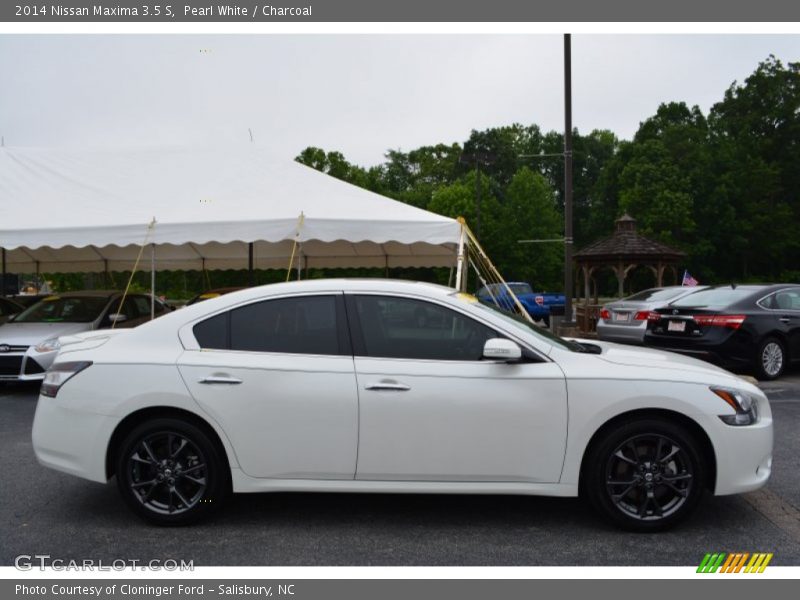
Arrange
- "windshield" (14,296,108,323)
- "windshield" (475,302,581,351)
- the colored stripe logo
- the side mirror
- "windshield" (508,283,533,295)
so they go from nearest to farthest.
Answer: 1. the colored stripe logo
2. the side mirror
3. "windshield" (475,302,581,351)
4. "windshield" (14,296,108,323)
5. "windshield" (508,283,533,295)

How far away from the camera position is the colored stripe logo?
360 centimetres

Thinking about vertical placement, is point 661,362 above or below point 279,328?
below

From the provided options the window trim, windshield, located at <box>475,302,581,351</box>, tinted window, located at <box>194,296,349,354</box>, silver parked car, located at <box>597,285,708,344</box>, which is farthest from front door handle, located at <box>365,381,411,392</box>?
silver parked car, located at <box>597,285,708,344</box>

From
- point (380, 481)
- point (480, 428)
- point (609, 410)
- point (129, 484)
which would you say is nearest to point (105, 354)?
point (129, 484)

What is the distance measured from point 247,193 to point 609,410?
29.7 feet

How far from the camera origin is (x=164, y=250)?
14.6m

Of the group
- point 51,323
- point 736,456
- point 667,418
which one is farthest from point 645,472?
point 51,323

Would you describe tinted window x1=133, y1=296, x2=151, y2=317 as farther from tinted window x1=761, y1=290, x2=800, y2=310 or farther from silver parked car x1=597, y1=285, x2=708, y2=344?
tinted window x1=761, y1=290, x2=800, y2=310

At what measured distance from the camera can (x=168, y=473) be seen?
13.7 ft

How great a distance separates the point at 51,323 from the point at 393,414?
8.28 m

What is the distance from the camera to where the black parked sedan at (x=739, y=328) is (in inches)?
382

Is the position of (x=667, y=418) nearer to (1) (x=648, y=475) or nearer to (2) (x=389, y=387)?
(1) (x=648, y=475)

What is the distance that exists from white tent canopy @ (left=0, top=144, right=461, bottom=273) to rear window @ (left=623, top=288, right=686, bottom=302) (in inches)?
160

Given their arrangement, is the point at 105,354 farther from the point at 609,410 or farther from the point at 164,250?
the point at 164,250
